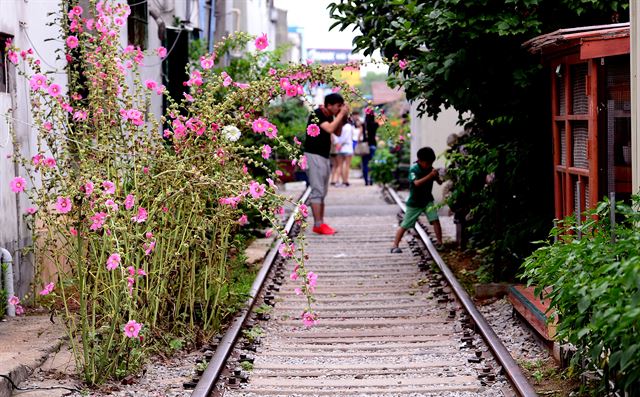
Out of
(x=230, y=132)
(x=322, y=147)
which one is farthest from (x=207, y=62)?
(x=322, y=147)

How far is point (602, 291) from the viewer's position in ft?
18.9

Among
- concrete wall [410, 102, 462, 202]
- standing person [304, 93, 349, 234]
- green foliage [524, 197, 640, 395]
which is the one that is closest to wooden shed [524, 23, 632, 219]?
green foliage [524, 197, 640, 395]

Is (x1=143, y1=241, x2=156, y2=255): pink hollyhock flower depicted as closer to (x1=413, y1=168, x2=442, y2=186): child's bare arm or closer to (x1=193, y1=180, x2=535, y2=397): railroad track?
(x1=193, y1=180, x2=535, y2=397): railroad track

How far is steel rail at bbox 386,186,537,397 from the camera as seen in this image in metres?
7.53

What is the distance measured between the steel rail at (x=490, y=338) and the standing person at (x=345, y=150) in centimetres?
1364

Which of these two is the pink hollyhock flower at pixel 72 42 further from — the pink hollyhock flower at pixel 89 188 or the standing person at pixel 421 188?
the standing person at pixel 421 188

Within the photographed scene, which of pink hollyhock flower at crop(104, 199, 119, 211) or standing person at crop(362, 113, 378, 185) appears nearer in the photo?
pink hollyhock flower at crop(104, 199, 119, 211)

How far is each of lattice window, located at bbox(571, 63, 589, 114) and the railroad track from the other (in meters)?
2.00

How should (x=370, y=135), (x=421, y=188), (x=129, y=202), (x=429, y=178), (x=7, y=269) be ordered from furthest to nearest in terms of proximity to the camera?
(x=370, y=135)
(x=421, y=188)
(x=429, y=178)
(x=7, y=269)
(x=129, y=202)

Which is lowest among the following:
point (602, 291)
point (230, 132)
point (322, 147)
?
point (602, 291)

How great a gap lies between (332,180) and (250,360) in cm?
2123

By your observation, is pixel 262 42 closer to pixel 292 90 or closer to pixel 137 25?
pixel 292 90

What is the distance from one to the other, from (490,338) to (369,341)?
50.8 inches

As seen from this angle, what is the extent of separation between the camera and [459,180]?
13.1 meters
